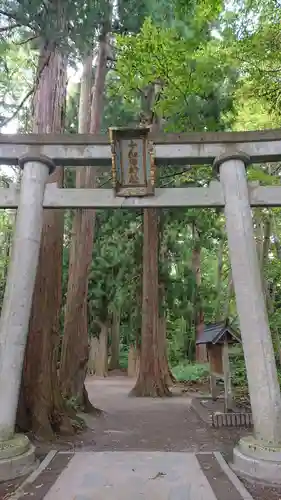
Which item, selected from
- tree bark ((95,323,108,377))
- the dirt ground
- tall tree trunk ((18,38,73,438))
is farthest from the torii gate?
tree bark ((95,323,108,377))

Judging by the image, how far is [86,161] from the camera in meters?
5.88

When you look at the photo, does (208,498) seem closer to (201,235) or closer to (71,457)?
(71,457)

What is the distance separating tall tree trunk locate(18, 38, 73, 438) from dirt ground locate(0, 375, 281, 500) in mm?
559

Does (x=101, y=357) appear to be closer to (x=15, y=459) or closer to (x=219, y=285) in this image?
(x=219, y=285)

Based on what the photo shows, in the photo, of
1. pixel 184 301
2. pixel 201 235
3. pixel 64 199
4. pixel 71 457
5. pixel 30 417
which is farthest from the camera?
pixel 201 235

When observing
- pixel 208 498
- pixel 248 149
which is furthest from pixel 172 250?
pixel 208 498

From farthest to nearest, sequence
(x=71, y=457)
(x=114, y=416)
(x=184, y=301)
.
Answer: (x=184, y=301) → (x=114, y=416) → (x=71, y=457)

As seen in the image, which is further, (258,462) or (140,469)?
(140,469)

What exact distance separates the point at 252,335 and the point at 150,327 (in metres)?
8.22

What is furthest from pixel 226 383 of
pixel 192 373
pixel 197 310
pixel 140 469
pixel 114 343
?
pixel 114 343

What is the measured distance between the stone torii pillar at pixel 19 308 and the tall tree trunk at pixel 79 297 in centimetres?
405

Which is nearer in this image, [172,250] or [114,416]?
[114,416]

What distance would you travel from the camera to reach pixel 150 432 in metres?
7.75

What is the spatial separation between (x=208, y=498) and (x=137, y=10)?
924 centimetres
